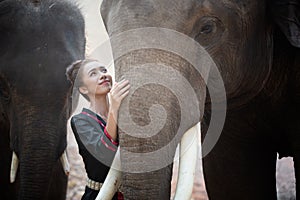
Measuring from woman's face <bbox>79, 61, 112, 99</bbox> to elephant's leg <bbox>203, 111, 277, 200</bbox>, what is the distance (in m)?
0.77

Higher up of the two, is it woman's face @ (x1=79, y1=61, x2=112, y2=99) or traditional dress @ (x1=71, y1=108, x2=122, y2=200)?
woman's face @ (x1=79, y1=61, x2=112, y2=99)

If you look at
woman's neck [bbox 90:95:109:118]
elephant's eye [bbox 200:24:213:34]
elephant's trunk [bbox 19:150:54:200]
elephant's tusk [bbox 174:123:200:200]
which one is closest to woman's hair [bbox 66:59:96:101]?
woman's neck [bbox 90:95:109:118]

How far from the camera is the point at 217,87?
3.35 m

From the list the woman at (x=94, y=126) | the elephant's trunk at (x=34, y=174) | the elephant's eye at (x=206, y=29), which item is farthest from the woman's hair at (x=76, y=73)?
the elephant's eye at (x=206, y=29)

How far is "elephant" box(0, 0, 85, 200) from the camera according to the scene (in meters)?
4.23

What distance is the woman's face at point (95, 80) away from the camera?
3.85 meters

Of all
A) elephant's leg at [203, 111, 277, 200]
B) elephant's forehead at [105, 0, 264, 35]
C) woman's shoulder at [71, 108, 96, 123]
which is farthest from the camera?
elephant's leg at [203, 111, 277, 200]

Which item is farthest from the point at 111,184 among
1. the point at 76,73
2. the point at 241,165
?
the point at 241,165

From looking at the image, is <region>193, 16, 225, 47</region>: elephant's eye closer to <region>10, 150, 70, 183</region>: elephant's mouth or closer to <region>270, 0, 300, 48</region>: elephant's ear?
<region>270, 0, 300, 48</region>: elephant's ear

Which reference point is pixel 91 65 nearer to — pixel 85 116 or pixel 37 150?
pixel 85 116

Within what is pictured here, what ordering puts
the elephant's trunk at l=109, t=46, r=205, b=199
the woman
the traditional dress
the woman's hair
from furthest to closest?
the woman's hair → the traditional dress → the woman → the elephant's trunk at l=109, t=46, r=205, b=199

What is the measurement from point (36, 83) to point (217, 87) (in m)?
1.41

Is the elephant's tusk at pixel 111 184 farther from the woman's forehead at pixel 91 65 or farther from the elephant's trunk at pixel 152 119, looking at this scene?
the woman's forehead at pixel 91 65

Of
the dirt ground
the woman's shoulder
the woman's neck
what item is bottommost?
the dirt ground
